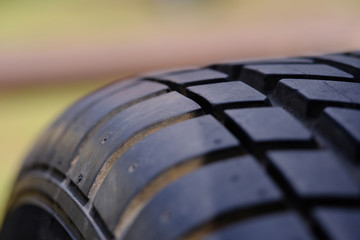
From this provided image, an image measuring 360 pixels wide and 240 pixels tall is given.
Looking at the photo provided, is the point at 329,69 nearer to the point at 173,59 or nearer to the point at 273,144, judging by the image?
the point at 273,144

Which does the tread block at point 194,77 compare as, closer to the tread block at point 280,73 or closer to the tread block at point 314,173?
the tread block at point 280,73

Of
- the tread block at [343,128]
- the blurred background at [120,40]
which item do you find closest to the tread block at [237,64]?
the tread block at [343,128]

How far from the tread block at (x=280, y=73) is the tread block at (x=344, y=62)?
36 mm

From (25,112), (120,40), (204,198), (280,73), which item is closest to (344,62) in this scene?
(280,73)

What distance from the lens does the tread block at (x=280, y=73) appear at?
1126 mm

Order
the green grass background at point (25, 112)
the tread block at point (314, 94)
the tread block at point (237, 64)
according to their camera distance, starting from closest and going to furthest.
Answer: the tread block at point (314, 94)
the tread block at point (237, 64)
the green grass background at point (25, 112)

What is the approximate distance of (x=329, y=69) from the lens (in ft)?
3.95

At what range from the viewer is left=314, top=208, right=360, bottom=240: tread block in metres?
0.62

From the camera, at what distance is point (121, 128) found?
106cm

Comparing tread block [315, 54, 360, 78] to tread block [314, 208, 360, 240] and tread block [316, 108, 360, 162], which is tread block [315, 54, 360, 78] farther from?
tread block [314, 208, 360, 240]

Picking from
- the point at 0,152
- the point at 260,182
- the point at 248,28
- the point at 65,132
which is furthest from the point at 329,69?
the point at 248,28

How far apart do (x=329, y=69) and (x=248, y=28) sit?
19.1ft

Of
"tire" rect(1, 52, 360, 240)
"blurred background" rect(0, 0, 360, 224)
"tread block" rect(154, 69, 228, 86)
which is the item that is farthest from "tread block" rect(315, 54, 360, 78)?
"blurred background" rect(0, 0, 360, 224)

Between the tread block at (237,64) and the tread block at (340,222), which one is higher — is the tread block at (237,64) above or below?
above
